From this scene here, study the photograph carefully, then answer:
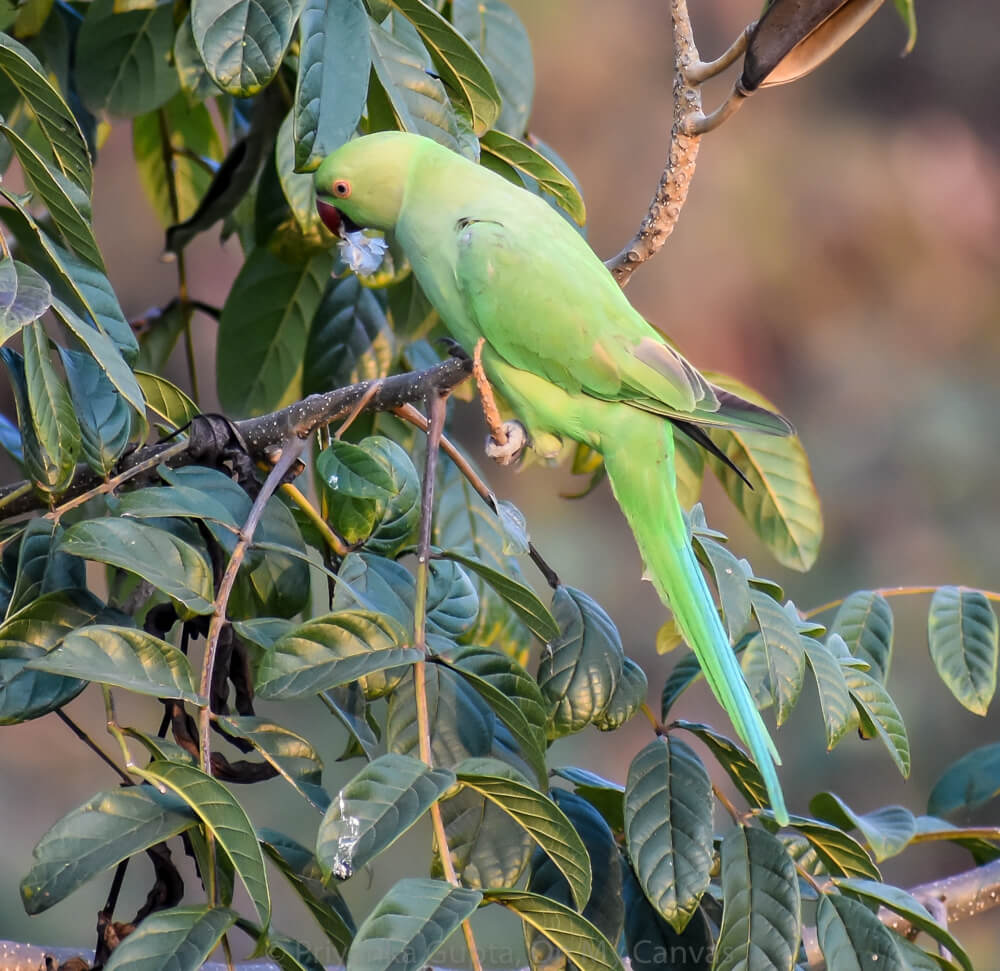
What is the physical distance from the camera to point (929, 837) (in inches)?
52.9

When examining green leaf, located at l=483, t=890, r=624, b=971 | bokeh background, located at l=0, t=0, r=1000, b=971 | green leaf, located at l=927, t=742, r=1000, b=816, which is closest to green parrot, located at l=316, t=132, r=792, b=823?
green leaf, located at l=483, t=890, r=624, b=971

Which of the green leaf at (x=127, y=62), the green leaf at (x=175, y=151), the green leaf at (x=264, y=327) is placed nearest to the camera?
the green leaf at (x=127, y=62)

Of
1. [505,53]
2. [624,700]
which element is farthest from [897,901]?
[505,53]

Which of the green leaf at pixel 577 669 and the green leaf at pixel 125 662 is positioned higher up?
the green leaf at pixel 125 662

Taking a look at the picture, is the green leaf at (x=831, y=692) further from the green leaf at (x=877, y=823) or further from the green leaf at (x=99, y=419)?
the green leaf at (x=99, y=419)

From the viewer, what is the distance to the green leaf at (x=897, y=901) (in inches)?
38.1

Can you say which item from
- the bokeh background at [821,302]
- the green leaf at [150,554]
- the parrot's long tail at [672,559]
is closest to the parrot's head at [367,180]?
the parrot's long tail at [672,559]

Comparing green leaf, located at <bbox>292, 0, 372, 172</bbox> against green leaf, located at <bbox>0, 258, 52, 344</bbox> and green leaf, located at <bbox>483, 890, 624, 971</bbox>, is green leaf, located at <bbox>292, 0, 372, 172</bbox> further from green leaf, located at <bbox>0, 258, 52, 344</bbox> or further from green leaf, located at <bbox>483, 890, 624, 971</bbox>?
green leaf, located at <bbox>483, 890, 624, 971</bbox>

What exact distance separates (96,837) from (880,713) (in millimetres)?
718

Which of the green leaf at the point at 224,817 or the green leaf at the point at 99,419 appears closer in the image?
the green leaf at the point at 224,817

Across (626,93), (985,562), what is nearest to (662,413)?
(985,562)

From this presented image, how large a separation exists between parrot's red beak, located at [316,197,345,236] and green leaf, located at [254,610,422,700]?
29.3 inches

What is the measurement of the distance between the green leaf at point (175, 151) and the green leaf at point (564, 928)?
137 centimetres

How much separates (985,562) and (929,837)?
331 centimetres
